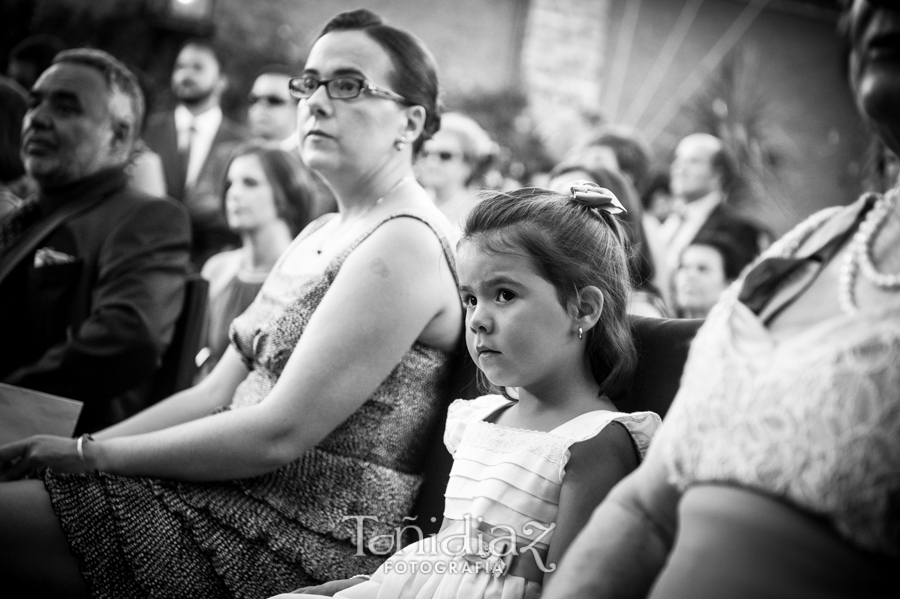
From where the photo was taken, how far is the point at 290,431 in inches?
67.5

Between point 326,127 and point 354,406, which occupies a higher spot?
point 326,127

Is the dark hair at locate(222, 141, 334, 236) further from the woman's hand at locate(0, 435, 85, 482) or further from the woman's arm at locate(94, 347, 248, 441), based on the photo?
the woman's hand at locate(0, 435, 85, 482)

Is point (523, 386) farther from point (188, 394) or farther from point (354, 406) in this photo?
point (188, 394)

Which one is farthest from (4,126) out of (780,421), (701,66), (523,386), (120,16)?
(701,66)

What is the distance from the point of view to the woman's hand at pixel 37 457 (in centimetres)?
185

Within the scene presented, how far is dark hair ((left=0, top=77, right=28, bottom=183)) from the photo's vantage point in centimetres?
384

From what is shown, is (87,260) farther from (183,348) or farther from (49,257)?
(183,348)

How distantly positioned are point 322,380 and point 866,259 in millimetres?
1077

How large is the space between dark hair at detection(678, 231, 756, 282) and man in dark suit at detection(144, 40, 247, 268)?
2.56 metres

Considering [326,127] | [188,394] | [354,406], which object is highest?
[326,127]

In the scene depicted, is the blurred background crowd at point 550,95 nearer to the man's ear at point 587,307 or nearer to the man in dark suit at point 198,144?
the man in dark suit at point 198,144

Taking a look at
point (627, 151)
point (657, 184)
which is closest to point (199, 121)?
point (627, 151)

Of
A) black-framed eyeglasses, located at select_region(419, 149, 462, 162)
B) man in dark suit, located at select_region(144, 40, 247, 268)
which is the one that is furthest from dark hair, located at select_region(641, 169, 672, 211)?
man in dark suit, located at select_region(144, 40, 247, 268)

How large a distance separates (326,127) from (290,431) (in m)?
0.74
